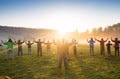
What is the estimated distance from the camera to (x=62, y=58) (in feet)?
71.8

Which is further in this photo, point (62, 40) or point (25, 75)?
point (62, 40)

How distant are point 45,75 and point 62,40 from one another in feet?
15.9

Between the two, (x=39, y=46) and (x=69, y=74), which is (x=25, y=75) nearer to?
(x=69, y=74)

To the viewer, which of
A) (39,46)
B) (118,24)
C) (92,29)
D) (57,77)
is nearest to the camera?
(57,77)

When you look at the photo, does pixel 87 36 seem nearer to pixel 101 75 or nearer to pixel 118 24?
pixel 118 24

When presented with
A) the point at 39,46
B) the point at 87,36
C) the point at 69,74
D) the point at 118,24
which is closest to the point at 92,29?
the point at 87,36

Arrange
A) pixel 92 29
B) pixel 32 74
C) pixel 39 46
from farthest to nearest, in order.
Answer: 1. pixel 92 29
2. pixel 39 46
3. pixel 32 74

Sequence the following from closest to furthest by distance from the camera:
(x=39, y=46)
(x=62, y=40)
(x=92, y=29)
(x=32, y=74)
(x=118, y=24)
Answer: (x=32, y=74)
(x=62, y=40)
(x=39, y=46)
(x=118, y=24)
(x=92, y=29)

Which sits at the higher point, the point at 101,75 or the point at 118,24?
the point at 118,24

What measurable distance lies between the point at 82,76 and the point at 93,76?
0.82m

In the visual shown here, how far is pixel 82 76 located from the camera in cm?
1733

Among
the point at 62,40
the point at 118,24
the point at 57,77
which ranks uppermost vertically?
the point at 118,24

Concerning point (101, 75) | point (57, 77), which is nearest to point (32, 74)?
point (57, 77)

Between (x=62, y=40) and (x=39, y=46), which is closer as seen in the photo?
(x=62, y=40)
